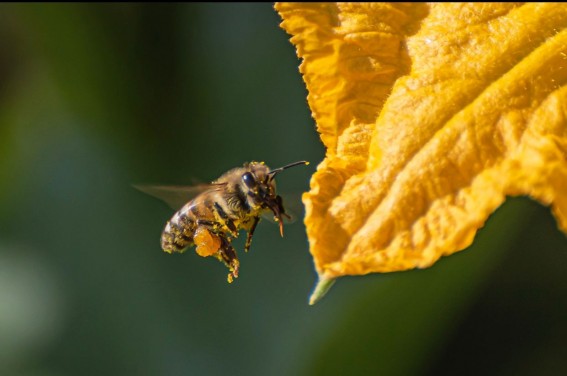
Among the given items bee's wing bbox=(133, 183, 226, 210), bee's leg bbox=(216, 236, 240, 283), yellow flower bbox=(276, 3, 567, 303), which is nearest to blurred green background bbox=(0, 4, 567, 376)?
bee's wing bbox=(133, 183, 226, 210)

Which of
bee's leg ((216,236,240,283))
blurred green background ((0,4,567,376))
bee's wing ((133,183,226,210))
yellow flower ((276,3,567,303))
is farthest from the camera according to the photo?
blurred green background ((0,4,567,376))

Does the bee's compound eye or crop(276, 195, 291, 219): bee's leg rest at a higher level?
the bee's compound eye

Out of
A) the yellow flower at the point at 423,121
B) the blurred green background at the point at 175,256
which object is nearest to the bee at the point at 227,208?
the yellow flower at the point at 423,121

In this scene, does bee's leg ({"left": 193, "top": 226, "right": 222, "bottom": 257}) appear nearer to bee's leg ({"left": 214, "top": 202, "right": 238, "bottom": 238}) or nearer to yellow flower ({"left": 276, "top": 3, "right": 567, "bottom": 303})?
bee's leg ({"left": 214, "top": 202, "right": 238, "bottom": 238})

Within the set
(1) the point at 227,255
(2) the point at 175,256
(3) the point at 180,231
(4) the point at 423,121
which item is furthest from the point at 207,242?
(2) the point at 175,256

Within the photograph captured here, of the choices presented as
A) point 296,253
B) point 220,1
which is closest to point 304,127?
point 296,253

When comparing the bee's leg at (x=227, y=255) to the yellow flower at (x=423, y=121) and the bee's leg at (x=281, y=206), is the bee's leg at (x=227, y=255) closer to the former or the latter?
the bee's leg at (x=281, y=206)

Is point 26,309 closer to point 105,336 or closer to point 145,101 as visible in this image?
point 105,336

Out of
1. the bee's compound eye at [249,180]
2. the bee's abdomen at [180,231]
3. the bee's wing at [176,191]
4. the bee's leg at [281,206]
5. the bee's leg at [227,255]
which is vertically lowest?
the bee's leg at [227,255]
